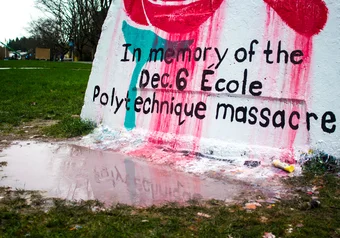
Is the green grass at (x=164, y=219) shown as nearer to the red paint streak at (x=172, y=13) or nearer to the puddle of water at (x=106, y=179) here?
the puddle of water at (x=106, y=179)

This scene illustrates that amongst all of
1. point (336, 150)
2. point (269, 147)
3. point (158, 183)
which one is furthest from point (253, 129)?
point (158, 183)

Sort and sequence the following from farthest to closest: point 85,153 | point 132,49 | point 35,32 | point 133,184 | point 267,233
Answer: point 35,32 < point 132,49 < point 85,153 < point 133,184 < point 267,233

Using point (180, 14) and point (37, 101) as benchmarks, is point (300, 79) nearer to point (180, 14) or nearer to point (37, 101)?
point (180, 14)

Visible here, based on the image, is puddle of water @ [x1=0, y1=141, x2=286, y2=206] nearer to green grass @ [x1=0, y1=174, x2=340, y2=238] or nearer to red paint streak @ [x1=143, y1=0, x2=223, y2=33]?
green grass @ [x1=0, y1=174, x2=340, y2=238]

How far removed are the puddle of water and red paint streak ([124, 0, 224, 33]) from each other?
2.07 m

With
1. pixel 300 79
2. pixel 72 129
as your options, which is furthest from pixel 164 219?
pixel 72 129

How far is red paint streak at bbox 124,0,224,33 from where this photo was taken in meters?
5.55

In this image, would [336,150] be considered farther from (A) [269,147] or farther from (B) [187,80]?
(B) [187,80]

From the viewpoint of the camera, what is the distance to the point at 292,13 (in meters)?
4.86

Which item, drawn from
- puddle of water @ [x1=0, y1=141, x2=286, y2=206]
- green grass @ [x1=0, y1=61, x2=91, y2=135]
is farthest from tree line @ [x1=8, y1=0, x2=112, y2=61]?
puddle of water @ [x1=0, y1=141, x2=286, y2=206]

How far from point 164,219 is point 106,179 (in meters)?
1.28

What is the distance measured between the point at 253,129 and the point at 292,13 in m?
1.50

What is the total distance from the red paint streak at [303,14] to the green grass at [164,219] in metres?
2.07

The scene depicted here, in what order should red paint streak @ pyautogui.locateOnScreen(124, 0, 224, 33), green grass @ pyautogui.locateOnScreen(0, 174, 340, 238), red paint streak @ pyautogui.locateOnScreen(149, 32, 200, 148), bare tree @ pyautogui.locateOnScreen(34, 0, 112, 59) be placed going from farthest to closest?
bare tree @ pyautogui.locateOnScreen(34, 0, 112, 59)
red paint streak @ pyautogui.locateOnScreen(124, 0, 224, 33)
red paint streak @ pyautogui.locateOnScreen(149, 32, 200, 148)
green grass @ pyautogui.locateOnScreen(0, 174, 340, 238)
